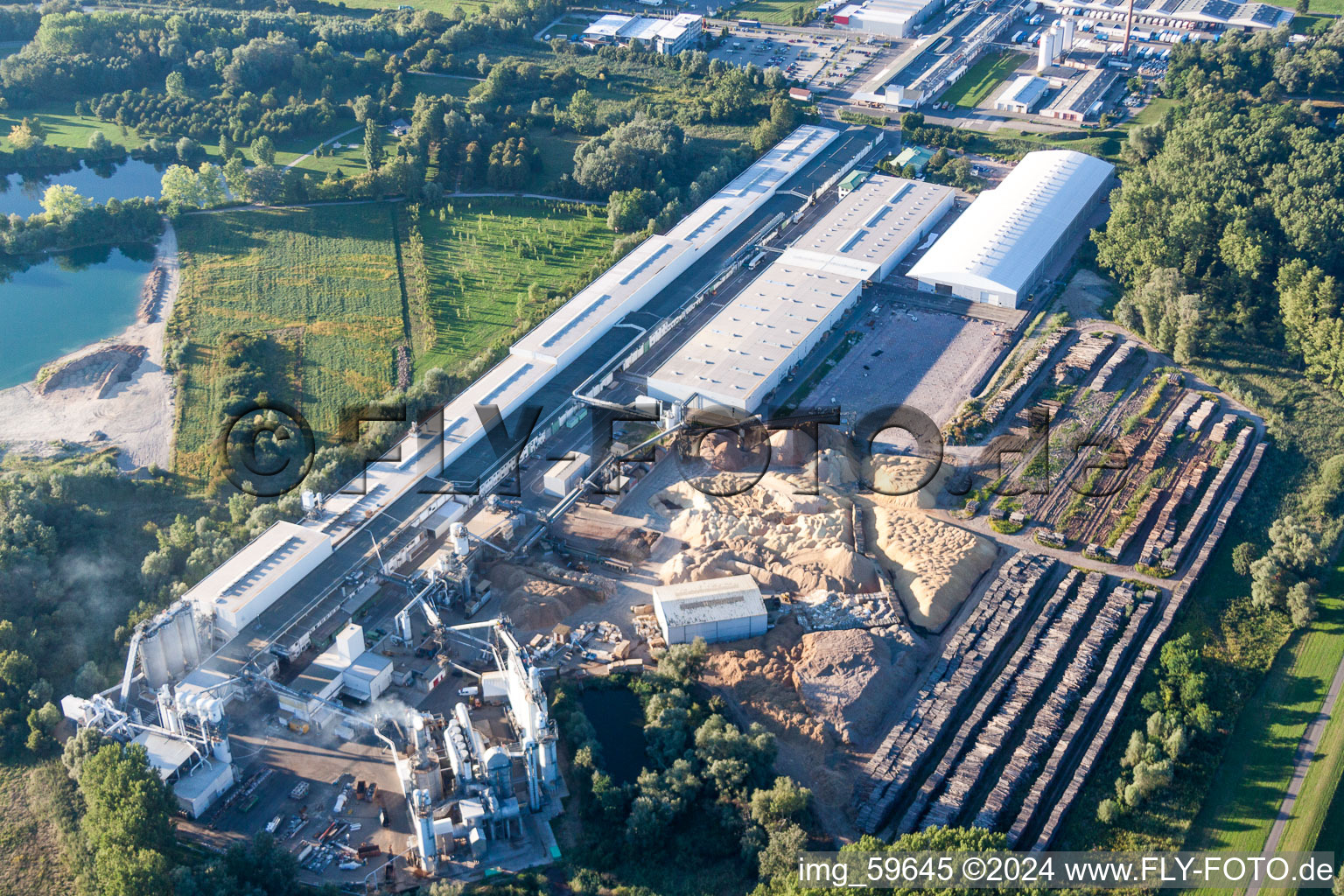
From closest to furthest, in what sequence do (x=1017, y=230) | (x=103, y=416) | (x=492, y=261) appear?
(x=103, y=416), (x=1017, y=230), (x=492, y=261)

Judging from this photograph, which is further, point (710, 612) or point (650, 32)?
point (650, 32)

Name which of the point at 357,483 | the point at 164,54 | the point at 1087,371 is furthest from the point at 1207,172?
the point at 164,54

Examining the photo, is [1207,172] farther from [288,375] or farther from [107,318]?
[107,318]

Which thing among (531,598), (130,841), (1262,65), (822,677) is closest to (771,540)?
(822,677)

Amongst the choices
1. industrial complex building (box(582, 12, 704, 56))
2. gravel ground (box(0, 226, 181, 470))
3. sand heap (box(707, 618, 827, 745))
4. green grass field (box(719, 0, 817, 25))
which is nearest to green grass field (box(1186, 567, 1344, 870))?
sand heap (box(707, 618, 827, 745))

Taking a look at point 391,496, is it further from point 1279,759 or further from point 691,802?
point 1279,759

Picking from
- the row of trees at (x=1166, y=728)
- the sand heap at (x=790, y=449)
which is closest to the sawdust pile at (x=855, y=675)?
the row of trees at (x=1166, y=728)

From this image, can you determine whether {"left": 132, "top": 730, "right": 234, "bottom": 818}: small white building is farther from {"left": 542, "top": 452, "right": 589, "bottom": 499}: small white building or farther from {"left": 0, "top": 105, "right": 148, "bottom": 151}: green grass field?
{"left": 0, "top": 105, "right": 148, "bottom": 151}: green grass field
